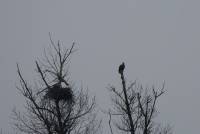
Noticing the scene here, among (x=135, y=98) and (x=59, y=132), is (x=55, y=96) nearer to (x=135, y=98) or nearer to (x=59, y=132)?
(x=59, y=132)

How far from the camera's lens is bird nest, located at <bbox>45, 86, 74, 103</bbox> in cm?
1070

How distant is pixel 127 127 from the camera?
10.1 metres

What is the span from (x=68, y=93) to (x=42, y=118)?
6.95 ft

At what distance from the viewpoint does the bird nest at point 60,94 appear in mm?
10700

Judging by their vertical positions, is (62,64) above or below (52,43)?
below

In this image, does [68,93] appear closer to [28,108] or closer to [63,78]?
[63,78]

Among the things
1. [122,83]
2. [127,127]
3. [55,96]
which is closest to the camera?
[122,83]

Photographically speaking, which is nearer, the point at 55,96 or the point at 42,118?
the point at 42,118

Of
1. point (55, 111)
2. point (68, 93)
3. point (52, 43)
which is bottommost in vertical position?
point (55, 111)

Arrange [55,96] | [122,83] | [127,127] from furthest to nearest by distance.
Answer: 1. [55,96]
2. [127,127]
3. [122,83]

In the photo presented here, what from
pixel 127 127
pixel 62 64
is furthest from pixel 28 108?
pixel 127 127

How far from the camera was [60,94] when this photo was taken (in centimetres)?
1087

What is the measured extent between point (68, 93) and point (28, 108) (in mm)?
1491

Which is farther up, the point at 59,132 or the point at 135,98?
the point at 135,98
